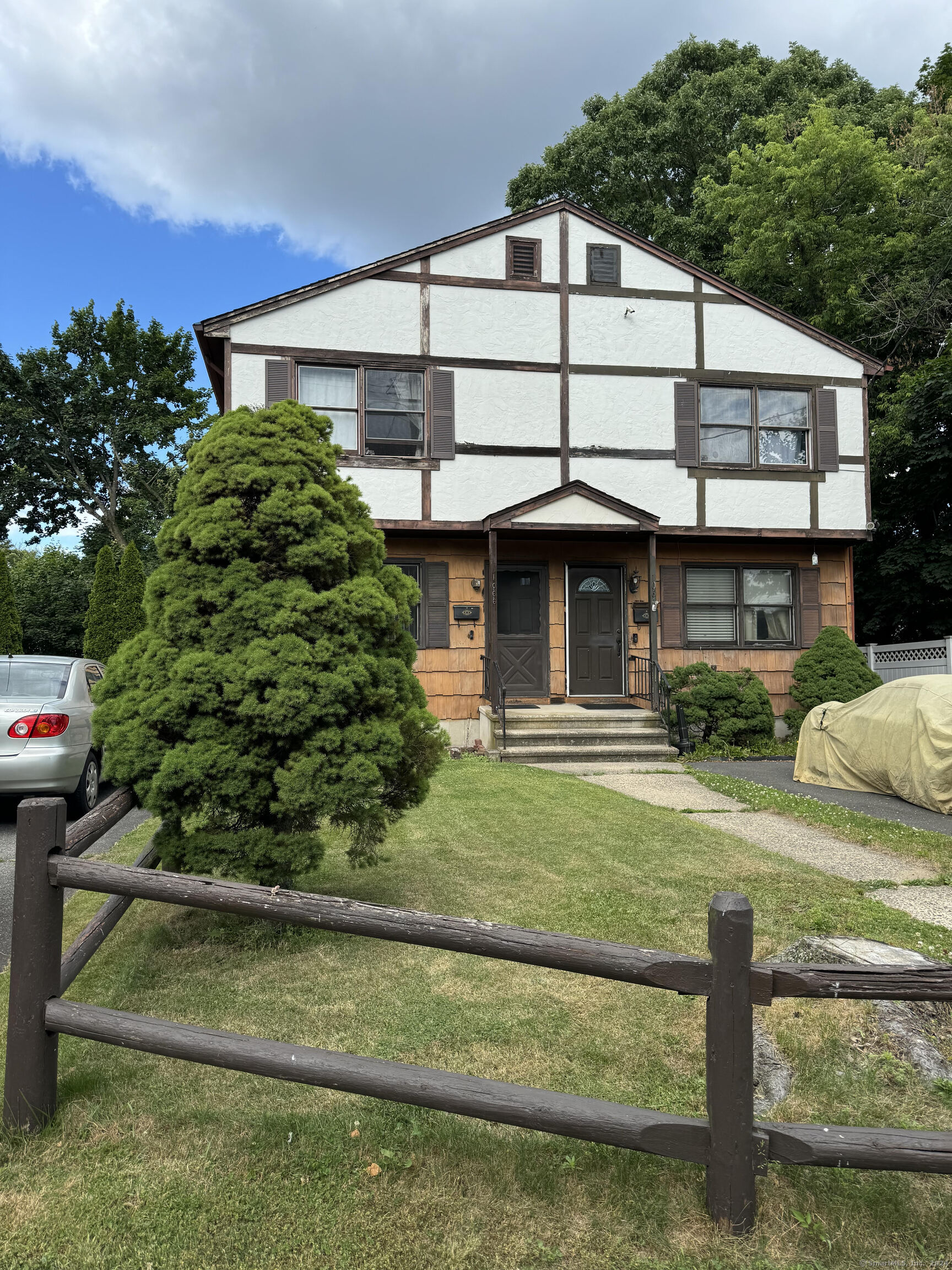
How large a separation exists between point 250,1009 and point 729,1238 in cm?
214

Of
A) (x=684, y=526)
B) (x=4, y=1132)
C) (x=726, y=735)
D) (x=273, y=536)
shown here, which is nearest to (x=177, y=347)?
(x=684, y=526)

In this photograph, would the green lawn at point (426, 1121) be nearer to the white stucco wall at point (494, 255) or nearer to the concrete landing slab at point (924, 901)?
the concrete landing slab at point (924, 901)

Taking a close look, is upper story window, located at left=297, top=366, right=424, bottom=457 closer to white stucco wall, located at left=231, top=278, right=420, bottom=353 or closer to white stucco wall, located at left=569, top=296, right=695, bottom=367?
white stucco wall, located at left=231, top=278, right=420, bottom=353

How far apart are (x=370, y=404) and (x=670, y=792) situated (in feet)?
24.9

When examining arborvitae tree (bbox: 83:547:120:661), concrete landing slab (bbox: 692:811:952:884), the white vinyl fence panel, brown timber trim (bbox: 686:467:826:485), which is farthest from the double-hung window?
arborvitae tree (bbox: 83:547:120:661)

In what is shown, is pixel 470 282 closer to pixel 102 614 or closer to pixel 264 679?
pixel 264 679

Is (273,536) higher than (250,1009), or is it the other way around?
(273,536)

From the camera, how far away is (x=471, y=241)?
1316cm

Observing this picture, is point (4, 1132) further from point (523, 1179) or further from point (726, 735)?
point (726, 735)

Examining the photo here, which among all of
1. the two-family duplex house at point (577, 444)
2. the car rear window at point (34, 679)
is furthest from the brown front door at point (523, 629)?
the car rear window at point (34, 679)

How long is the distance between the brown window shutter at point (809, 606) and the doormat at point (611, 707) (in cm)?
341

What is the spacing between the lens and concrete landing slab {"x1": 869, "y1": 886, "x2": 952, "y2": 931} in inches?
192

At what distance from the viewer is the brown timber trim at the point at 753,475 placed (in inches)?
532

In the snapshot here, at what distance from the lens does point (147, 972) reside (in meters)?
3.93
